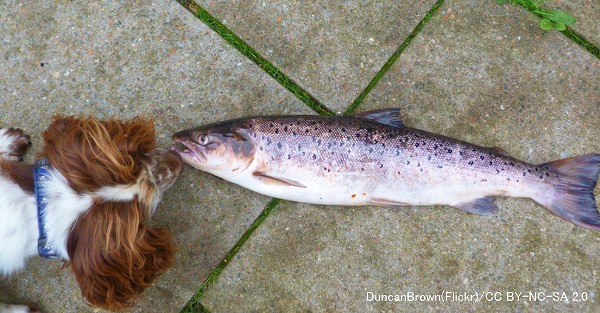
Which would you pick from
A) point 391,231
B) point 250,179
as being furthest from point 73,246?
point 391,231

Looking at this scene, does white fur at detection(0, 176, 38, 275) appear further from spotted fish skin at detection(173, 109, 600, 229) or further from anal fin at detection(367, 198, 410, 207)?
anal fin at detection(367, 198, 410, 207)

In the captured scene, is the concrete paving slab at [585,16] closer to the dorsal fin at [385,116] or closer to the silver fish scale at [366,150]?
the silver fish scale at [366,150]

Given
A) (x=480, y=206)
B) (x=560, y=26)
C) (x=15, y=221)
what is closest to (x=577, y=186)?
(x=480, y=206)

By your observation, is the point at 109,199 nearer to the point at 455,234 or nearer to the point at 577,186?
the point at 455,234

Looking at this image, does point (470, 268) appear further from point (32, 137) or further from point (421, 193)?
point (32, 137)

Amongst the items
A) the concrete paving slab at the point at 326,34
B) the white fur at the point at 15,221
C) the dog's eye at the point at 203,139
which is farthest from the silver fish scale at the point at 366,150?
the white fur at the point at 15,221

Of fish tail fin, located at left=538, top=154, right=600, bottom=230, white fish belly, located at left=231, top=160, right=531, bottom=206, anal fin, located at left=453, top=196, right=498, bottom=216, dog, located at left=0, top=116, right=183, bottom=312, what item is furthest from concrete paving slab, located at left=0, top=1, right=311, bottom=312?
fish tail fin, located at left=538, top=154, right=600, bottom=230
